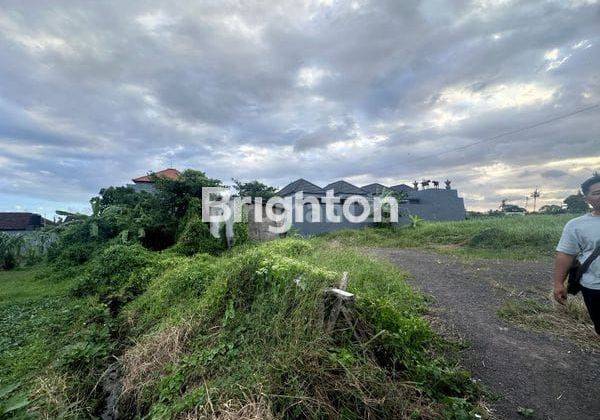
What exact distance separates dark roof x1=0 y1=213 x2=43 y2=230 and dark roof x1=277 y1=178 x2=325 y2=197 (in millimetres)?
17988

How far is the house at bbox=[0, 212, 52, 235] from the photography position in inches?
840

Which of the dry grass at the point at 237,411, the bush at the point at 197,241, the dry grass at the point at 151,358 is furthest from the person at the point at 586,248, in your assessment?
the bush at the point at 197,241

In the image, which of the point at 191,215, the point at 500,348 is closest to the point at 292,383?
the point at 500,348

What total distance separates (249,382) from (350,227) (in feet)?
50.5

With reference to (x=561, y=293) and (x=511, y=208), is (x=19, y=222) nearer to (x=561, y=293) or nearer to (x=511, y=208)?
(x=561, y=293)

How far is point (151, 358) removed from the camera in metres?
3.18

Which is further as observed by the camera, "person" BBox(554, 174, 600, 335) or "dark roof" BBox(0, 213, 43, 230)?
"dark roof" BBox(0, 213, 43, 230)

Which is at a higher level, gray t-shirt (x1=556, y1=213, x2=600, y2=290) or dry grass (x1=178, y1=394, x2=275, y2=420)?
gray t-shirt (x1=556, y1=213, x2=600, y2=290)

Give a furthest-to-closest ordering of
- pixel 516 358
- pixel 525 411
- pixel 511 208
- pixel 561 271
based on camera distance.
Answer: pixel 511 208, pixel 516 358, pixel 561 271, pixel 525 411

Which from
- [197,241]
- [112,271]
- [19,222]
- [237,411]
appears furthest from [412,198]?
[19,222]

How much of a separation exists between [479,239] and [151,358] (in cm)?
1130

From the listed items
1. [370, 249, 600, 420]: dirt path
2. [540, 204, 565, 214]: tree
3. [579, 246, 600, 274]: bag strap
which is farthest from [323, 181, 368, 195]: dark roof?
[579, 246, 600, 274]: bag strap

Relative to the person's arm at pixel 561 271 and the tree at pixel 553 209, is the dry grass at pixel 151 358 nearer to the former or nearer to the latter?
the person's arm at pixel 561 271

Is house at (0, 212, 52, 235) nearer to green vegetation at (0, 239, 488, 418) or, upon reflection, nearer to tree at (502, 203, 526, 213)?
Answer: green vegetation at (0, 239, 488, 418)
